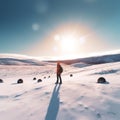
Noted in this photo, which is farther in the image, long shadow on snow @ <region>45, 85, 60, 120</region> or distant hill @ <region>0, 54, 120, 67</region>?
distant hill @ <region>0, 54, 120, 67</region>

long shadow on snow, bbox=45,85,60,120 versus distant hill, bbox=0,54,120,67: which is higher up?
distant hill, bbox=0,54,120,67

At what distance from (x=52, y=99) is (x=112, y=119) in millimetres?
3552

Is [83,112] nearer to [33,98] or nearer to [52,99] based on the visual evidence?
[52,99]

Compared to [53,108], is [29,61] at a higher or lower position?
higher

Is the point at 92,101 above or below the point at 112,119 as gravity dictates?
above

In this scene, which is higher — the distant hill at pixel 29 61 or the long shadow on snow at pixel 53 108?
the distant hill at pixel 29 61

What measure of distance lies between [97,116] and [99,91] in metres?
3.36

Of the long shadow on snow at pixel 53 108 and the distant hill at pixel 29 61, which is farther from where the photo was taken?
the distant hill at pixel 29 61

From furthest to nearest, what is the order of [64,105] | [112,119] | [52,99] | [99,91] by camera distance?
[99,91]
[52,99]
[64,105]
[112,119]

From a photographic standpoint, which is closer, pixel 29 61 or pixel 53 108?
pixel 53 108

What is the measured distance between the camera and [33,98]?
34.4ft

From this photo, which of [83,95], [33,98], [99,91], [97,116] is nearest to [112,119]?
[97,116]

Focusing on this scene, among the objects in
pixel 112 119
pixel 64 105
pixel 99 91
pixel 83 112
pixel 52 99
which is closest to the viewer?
pixel 112 119

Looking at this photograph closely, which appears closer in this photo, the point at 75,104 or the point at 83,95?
the point at 75,104
